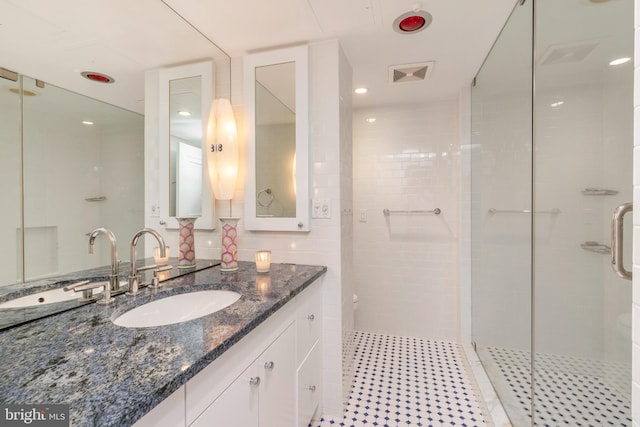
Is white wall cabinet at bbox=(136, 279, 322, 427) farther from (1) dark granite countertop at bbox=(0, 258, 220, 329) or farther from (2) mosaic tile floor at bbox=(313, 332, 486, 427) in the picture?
(1) dark granite countertop at bbox=(0, 258, 220, 329)

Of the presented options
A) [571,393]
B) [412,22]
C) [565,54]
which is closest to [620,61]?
[565,54]

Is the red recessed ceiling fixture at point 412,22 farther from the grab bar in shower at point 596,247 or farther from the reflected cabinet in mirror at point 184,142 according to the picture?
the grab bar in shower at point 596,247

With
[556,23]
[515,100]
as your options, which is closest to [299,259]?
[515,100]

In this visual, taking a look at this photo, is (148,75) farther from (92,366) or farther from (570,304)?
(570,304)

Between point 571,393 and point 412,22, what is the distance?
2027 millimetres

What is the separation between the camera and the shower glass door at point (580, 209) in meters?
1.27

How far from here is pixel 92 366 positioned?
23.2 inches

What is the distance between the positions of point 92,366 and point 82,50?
1085 mm

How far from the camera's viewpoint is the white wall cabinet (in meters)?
0.66

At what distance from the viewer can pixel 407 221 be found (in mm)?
2617

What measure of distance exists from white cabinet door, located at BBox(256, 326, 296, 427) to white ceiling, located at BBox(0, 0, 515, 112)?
1107 mm

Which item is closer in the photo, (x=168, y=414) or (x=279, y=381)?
(x=168, y=414)

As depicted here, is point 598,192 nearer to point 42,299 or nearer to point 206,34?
point 206,34
